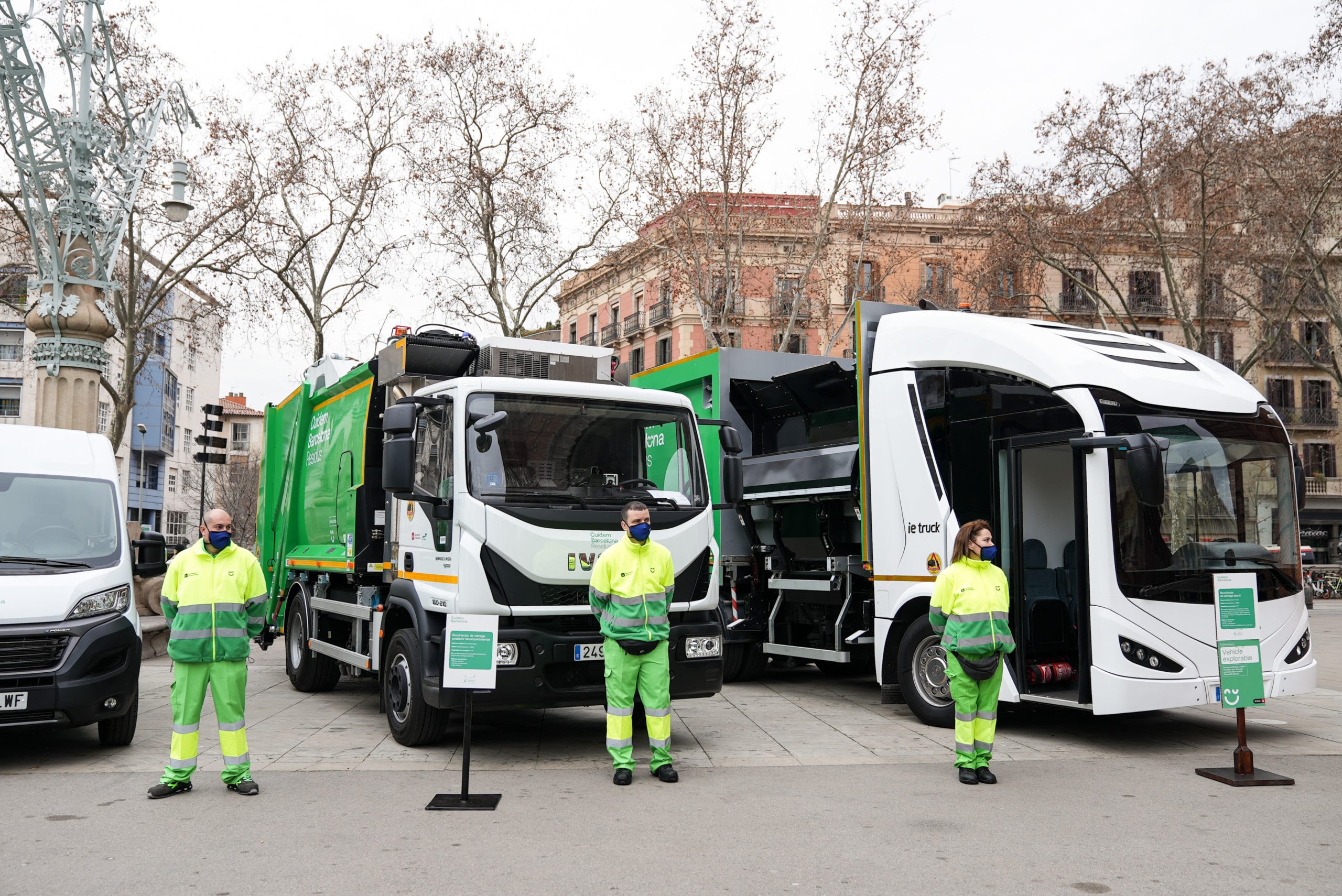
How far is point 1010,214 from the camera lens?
2545 cm

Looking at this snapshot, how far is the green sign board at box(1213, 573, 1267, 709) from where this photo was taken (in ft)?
23.5

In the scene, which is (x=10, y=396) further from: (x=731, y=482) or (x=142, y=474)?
(x=731, y=482)

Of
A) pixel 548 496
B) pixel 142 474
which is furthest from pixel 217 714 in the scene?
pixel 142 474

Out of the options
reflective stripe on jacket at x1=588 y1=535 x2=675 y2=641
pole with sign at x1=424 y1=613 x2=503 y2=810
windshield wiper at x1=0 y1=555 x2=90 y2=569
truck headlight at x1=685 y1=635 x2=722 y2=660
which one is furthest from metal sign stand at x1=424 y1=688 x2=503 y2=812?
windshield wiper at x1=0 y1=555 x2=90 y2=569

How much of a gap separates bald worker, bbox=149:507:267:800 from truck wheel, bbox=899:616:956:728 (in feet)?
16.7

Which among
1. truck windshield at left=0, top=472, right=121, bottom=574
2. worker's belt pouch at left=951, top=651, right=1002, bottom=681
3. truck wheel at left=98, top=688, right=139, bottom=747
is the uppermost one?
truck windshield at left=0, top=472, right=121, bottom=574

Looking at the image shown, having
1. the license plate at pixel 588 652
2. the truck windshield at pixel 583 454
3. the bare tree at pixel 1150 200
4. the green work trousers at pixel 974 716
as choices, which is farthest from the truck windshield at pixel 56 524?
the bare tree at pixel 1150 200

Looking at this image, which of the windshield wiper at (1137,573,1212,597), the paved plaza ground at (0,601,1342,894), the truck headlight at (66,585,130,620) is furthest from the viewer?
the windshield wiper at (1137,573,1212,597)

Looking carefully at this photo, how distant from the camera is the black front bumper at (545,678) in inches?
280

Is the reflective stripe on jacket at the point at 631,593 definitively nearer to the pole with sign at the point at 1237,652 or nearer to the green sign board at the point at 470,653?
the green sign board at the point at 470,653

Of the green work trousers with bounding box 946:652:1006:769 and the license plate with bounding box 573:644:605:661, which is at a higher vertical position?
the license plate with bounding box 573:644:605:661

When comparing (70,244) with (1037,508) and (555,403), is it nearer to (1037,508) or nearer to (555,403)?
(555,403)

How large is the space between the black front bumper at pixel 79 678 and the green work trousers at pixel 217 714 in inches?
39.0

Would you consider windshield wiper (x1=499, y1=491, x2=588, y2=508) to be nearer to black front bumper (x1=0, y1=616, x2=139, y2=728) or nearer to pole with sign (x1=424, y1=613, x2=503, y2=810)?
pole with sign (x1=424, y1=613, x2=503, y2=810)
